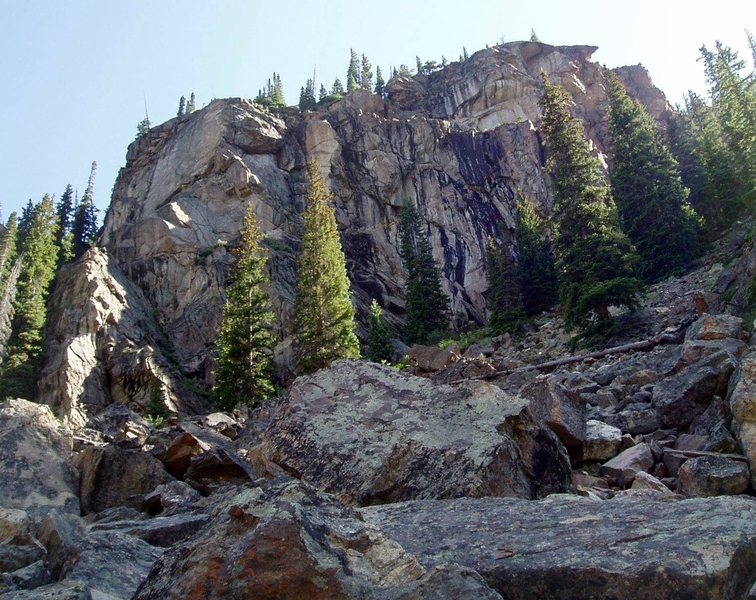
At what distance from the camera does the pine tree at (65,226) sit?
197 feet

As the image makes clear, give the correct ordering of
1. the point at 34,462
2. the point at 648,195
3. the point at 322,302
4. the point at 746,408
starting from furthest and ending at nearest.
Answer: the point at 648,195 < the point at 322,302 < the point at 34,462 < the point at 746,408

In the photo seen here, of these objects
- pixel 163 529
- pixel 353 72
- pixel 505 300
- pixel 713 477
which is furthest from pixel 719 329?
pixel 353 72

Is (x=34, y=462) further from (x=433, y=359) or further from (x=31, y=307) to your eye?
(x=31, y=307)

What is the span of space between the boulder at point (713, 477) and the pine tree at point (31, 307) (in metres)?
44.8

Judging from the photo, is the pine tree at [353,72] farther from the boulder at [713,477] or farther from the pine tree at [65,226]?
the boulder at [713,477]

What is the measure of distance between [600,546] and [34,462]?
888cm

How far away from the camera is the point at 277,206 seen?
64.9 m

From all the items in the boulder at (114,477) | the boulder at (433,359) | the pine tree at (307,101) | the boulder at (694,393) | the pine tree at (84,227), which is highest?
the pine tree at (307,101)

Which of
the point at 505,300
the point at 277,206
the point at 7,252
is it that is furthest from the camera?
the point at 277,206

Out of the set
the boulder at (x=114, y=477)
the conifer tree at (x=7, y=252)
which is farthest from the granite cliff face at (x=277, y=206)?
the boulder at (x=114, y=477)

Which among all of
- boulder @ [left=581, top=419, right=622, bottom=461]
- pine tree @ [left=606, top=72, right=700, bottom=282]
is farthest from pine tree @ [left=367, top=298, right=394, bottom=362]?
boulder @ [left=581, top=419, right=622, bottom=461]

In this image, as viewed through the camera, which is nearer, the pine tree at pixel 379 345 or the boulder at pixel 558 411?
the boulder at pixel 558 411

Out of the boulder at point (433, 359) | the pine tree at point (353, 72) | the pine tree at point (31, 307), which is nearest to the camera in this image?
the boulder at point (433, 359)

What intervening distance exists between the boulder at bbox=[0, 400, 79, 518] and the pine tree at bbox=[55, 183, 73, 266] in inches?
2136
